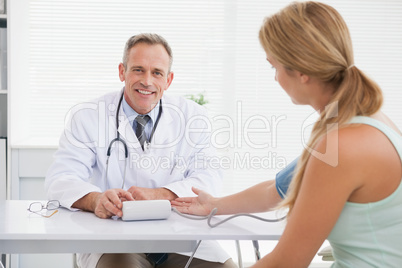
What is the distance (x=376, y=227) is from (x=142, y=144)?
113 centimetres

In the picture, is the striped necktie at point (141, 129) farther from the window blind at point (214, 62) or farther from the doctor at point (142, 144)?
the window blind at point (214, 62)

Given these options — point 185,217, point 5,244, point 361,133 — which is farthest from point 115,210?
point 361,133

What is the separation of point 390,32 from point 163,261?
2814 mm

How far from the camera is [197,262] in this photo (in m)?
1.86

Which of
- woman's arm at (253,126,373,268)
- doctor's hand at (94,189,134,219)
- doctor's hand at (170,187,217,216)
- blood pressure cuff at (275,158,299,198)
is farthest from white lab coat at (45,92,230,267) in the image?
woman's arm at (253,126,373,268)

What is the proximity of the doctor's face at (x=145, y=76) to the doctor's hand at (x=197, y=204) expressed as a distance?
0.55 metres

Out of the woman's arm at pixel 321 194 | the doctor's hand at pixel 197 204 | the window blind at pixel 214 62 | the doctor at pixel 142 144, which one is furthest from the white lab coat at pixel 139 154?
the window blind at pixel 214 62

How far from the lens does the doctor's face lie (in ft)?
6.89

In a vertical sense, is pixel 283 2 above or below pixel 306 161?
above

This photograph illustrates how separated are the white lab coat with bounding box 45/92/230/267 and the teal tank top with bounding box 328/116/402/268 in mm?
774

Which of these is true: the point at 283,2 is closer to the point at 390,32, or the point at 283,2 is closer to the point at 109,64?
the point at 390,32

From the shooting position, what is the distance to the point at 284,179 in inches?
59.2

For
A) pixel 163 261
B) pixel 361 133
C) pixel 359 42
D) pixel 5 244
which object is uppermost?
pixel 359 42

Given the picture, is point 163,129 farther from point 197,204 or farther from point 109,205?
point 109,205
